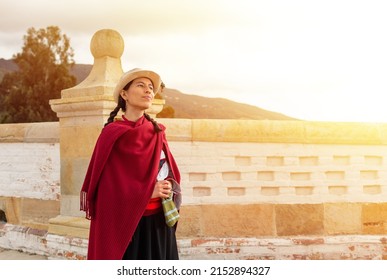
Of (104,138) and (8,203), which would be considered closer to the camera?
(104,138)

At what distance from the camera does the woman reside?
8.20 feet

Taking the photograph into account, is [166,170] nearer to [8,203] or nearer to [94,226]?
[94,226]

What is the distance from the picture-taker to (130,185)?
2500mm

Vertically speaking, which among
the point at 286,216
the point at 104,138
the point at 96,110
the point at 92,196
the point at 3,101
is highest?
the point at 3,101

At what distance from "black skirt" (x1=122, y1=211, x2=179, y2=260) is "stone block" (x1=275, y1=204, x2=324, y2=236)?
1.66 m

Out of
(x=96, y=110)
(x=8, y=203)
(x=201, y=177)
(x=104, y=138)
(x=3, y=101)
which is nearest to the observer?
(x=104, y=138)

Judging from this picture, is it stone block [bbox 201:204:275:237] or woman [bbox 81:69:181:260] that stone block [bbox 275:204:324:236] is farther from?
woman [bbox 81:69:181:260]

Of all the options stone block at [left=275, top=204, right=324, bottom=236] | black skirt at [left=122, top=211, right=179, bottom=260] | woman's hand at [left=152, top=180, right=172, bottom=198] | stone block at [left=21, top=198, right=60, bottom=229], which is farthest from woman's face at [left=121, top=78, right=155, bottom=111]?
stone block at [left=21, top=198, right=60, bottom=229]

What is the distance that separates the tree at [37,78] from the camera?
29172 mm

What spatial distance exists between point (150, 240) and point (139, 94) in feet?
2.41

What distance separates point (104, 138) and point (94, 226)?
47 centimetres

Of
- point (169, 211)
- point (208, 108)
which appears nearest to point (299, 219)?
point (169, 211)

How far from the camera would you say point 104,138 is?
99.0 inches

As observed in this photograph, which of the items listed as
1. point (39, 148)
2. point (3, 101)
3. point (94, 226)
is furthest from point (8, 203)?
point (3, 101)
